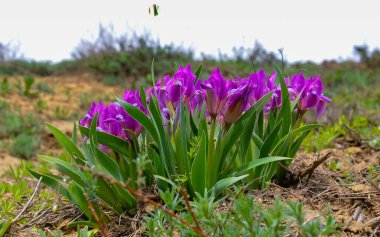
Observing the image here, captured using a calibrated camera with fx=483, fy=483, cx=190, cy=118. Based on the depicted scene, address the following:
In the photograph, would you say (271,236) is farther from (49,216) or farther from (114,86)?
(114,86)

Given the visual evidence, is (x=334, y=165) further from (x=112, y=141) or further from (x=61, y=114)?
(x=61, y=114)

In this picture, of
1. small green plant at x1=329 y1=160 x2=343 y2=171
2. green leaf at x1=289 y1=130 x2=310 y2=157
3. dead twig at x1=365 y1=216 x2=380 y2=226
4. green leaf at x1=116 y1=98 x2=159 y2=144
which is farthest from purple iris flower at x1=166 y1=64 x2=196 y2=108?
small green plant at x1=329 y1=160 x2=343 y2=171

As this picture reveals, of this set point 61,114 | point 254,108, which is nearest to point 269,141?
point 254,108

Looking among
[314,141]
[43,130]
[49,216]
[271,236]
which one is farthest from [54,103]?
[271,236]

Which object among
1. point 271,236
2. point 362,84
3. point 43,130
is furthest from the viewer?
point 362,84

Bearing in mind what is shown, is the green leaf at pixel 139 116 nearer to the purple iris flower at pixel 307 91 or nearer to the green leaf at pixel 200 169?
the green leaf at pixel 200 169

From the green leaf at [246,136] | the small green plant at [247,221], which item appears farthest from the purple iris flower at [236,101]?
the small green plant at [247,221]
